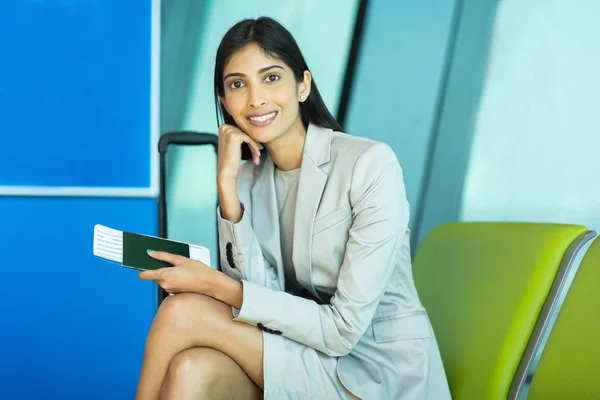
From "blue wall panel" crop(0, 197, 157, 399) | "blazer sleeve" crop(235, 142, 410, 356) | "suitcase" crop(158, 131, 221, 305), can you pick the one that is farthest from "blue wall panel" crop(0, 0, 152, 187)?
"blazer sleeve" crop(235, 142, 410, 356)

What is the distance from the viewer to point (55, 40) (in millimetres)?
2498

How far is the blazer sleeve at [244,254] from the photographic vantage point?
155 centimetres

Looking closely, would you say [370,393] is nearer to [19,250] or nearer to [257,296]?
[257,296]

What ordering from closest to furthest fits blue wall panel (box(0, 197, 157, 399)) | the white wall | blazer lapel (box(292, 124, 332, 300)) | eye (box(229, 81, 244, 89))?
blazer lapel (box(292, 124, 332, 300)) < eye (box(229, 81, 244, 89)) < the white wall < blue wall panel (box(0, 197, 157, 399))

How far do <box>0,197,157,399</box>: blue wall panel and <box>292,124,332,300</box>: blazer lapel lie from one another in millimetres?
1179

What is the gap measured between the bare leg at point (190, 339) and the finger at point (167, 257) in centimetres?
8

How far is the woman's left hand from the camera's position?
4.59 feet

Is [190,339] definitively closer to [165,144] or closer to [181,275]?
[181,275]

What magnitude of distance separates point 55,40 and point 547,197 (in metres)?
1.83

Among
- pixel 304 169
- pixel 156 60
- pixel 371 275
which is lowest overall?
pixel 371 275

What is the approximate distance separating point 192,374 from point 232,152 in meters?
0.56

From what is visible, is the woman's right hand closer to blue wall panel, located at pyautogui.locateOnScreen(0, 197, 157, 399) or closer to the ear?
the ear

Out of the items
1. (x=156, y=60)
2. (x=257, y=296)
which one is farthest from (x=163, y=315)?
(x=156, y=60)

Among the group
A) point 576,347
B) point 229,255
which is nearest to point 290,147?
point 229,255
